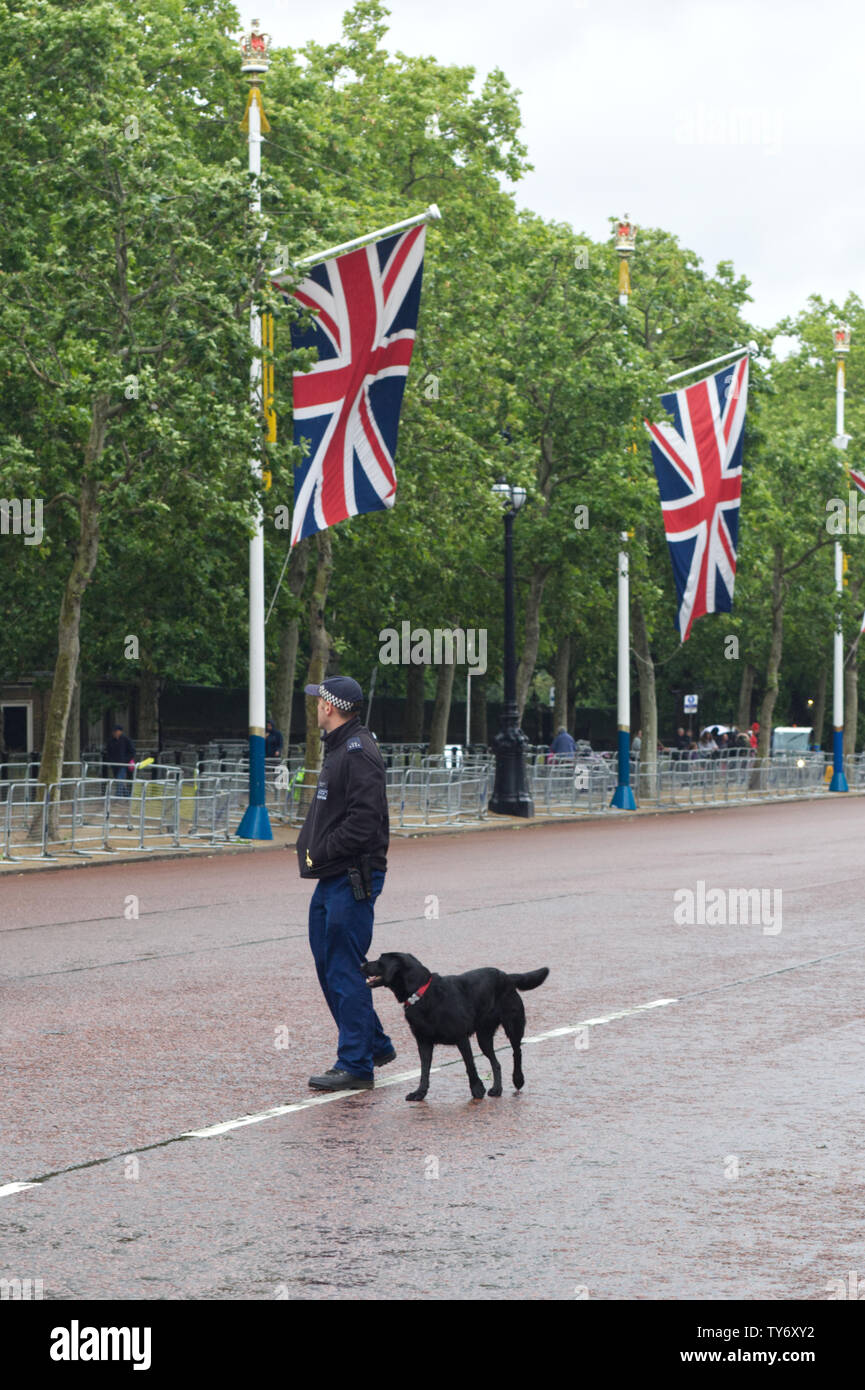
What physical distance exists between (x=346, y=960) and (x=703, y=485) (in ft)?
93.0

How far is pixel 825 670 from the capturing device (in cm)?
7144

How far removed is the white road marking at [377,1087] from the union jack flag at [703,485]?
975 inches

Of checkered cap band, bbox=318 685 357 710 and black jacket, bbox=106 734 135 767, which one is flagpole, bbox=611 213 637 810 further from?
checkered cap band, bbox=318 685 357 710

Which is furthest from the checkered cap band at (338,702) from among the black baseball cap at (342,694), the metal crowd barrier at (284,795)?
the metal crowd barrier at (284,795)

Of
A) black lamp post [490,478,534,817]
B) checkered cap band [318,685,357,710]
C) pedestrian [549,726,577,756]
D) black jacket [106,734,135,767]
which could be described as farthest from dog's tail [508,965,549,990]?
pedestrian [549,726,577,756]

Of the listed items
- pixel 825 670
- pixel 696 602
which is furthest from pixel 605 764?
pixel 825 670

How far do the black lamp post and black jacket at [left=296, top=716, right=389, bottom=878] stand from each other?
86.1 feet

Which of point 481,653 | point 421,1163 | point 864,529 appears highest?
point 864,529

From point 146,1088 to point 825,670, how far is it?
64.2 meters

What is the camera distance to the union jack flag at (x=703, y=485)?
36.4 meters

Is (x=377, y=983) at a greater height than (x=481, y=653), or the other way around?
(x=481, y=653)

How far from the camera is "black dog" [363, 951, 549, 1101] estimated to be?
881 cm

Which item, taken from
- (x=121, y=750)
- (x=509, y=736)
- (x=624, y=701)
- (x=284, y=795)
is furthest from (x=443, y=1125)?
(x=624, y=701)
